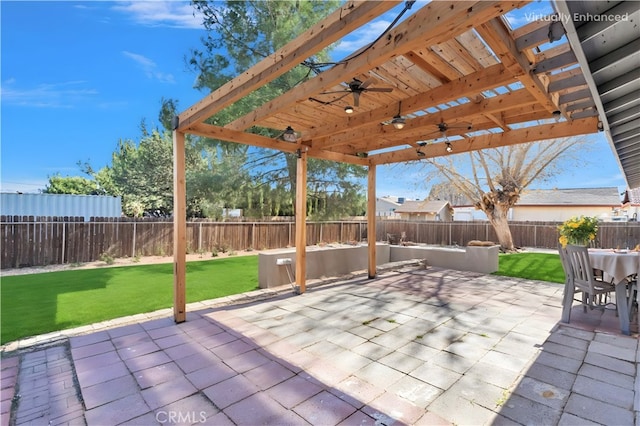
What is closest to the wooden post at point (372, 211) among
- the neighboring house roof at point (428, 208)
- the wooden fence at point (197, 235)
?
the wooden fence at point (197, 235)

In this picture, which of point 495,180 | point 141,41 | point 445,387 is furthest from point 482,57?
point 141,41

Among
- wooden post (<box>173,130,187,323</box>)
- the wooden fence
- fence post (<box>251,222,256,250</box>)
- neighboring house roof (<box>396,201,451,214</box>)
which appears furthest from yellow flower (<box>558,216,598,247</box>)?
neighboring house roof (<box>396,201,451,214</box>)

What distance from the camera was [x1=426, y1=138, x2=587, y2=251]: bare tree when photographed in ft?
36.2

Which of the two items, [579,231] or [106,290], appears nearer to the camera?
[579,231]

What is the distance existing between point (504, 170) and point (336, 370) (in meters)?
11.5

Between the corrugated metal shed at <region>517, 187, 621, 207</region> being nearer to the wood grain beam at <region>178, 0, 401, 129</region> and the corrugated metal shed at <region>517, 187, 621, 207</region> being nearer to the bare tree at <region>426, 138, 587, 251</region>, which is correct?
the bare tree at <region>426, 138, 587, 251</region>

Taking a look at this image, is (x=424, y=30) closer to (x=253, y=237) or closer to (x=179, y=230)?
(x=179, y=230)

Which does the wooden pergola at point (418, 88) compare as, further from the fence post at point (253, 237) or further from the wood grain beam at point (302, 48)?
the fence post at point (253, 237)

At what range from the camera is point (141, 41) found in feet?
36.3

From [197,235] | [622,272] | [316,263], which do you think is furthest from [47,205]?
[622,272]

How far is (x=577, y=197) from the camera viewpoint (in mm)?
22109

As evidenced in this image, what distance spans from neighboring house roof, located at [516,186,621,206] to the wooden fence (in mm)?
9548

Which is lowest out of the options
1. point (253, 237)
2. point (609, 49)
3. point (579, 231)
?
point (253, 237)

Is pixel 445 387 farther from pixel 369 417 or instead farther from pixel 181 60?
pixel 181 60
